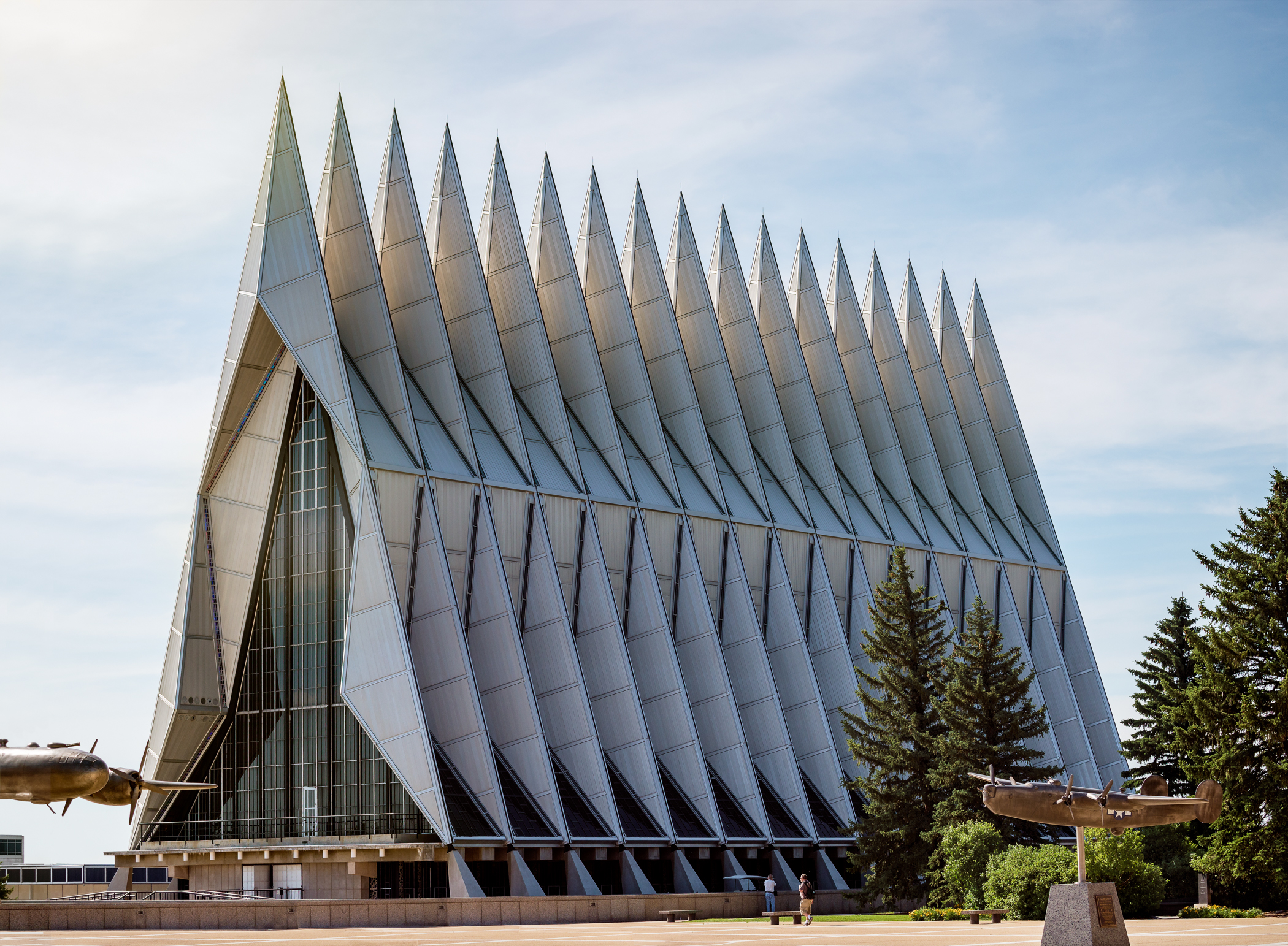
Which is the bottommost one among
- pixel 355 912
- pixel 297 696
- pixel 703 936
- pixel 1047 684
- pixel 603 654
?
pixel 703 936

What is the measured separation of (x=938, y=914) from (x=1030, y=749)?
7.74 m

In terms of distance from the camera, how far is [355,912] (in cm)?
2981

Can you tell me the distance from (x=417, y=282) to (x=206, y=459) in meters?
8.30

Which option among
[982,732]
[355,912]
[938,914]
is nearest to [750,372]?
[982,732]

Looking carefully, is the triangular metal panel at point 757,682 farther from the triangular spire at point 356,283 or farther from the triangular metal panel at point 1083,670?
the triangular metal panel at point 1083,670

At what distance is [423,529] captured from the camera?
41.4 meters

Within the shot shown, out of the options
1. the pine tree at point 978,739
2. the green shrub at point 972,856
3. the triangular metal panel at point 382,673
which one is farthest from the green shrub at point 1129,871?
the triangular metal panel at point 382,673

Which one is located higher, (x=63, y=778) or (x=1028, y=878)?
(x=63, y=778)

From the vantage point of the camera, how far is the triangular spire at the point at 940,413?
61.4 metres

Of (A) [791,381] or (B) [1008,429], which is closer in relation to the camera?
(A) [791,381]

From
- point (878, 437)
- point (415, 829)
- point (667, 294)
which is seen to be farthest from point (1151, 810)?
point (878, 437)

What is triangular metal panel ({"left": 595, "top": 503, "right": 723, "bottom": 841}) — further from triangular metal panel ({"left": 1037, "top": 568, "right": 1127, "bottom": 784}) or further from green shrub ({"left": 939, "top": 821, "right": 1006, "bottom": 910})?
triangular metal panel ({"left": 1037, "top": 568, "right": 1127, "bottom": 784})

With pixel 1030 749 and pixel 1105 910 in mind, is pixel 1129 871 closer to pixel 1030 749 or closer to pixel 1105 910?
pixel 1030 749

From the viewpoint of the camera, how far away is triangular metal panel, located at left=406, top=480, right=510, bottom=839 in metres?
39.2
